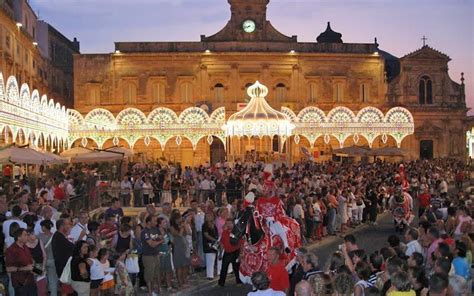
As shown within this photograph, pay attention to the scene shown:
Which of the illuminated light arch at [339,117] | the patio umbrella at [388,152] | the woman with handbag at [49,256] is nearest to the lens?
the woman with handbag at [49,256]

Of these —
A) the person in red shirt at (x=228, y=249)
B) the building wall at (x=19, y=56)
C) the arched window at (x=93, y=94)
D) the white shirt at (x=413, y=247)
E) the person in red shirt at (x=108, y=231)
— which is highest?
the building wall at (x=19, y=56)

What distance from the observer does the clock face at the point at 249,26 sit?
54.6 metres

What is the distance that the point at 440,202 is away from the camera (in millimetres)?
19125

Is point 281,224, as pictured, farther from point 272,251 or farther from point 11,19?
point 11,19

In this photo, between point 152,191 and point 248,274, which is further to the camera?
point 152,191

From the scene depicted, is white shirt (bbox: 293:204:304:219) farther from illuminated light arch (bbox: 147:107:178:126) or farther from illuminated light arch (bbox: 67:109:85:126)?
illuminated light arch (bbox: 67:109:85:126)

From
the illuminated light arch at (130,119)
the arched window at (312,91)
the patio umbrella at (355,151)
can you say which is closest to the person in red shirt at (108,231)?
the illuminated light arch at (130,119)

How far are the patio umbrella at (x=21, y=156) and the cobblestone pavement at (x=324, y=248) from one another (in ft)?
23.3

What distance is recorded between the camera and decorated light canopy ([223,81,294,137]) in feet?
103

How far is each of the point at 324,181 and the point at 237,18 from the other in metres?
30.9

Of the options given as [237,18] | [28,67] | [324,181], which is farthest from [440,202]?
[237,18]

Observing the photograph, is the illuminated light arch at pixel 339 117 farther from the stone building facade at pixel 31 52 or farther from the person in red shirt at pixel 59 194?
the person in red shirt at pixel 59 194

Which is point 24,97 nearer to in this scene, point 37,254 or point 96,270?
point 37,254

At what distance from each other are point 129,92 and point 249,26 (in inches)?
398
